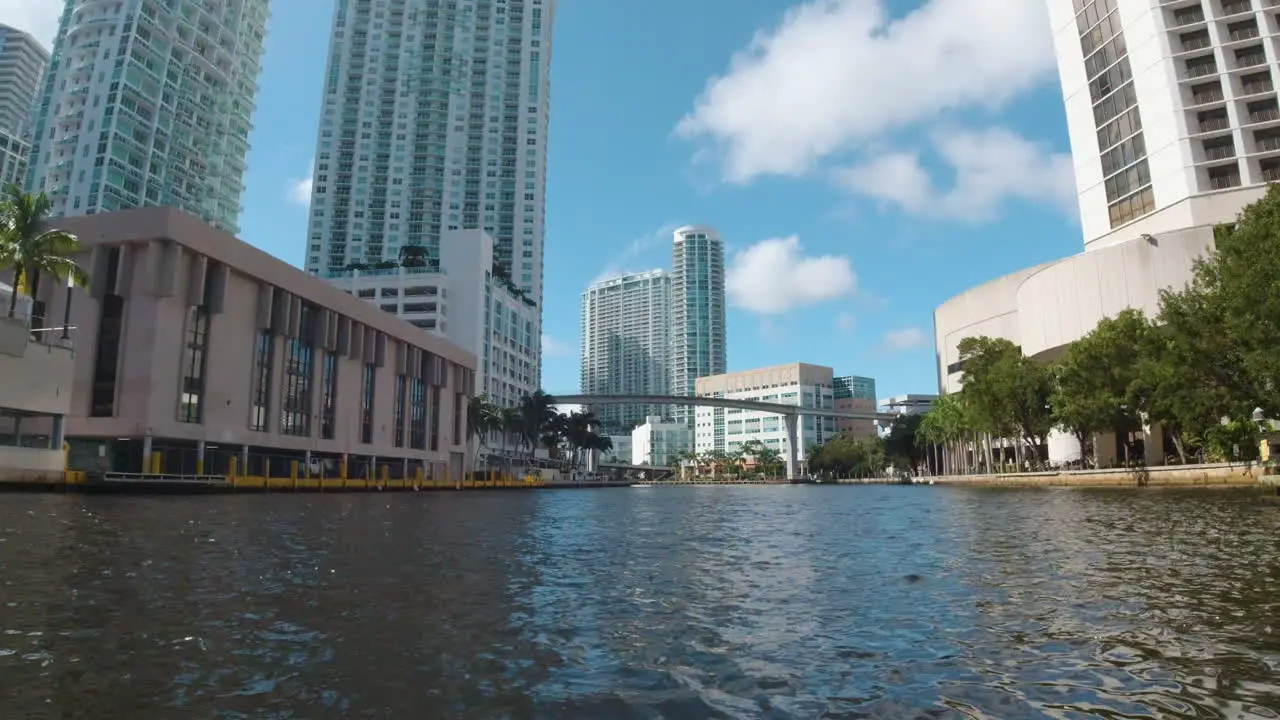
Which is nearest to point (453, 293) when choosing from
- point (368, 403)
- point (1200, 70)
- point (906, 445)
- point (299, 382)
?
point (368, 403)

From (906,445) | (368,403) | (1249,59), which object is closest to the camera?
(1249,59)

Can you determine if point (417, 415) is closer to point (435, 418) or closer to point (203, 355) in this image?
point (435, 418)

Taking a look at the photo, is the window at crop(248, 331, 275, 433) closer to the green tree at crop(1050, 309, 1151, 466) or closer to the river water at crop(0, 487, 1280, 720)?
the river water at crop(0, 487, 1280, 720)

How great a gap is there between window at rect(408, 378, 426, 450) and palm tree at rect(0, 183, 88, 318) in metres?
48.8

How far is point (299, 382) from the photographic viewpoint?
74.0 m

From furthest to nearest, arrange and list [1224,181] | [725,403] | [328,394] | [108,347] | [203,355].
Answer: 1. [725,403]
2. [1224,181]
3. [328,394]
4. [203,355]
5. [108,347]

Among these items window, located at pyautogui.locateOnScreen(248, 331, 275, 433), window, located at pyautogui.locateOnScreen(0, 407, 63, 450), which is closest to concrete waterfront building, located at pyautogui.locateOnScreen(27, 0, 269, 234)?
window, located at pyautogui.locateOnScreen(248, 331, 275, 433)

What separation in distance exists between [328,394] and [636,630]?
251ft

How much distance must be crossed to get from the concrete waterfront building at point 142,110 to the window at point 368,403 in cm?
6171

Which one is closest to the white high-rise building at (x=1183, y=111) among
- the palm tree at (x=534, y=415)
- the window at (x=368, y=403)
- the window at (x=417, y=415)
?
the window at (x=368, y=403)

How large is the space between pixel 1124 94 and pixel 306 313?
9368cm

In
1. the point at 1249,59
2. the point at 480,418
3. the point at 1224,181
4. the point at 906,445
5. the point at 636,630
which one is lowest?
the point at 636,630

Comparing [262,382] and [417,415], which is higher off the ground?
[262,382]

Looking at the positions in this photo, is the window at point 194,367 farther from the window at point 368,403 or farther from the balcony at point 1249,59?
the balcony at point 1249,59
